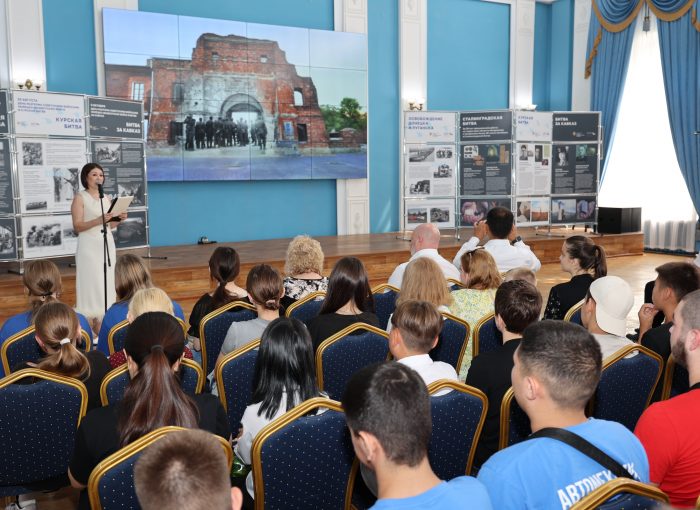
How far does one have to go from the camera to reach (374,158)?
11219 mm

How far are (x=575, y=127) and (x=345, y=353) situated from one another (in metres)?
8.28

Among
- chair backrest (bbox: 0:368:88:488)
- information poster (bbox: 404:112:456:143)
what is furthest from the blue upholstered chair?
information poster (bbox: 404:112:456:143)

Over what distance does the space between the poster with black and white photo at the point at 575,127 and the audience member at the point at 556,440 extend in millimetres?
8830

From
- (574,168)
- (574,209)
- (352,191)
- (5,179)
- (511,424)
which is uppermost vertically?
(574,168)

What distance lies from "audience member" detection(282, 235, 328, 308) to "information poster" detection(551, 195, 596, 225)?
6785mm

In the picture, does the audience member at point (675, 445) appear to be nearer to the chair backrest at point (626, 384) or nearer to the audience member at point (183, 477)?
the chair backrest at point (626, 384)

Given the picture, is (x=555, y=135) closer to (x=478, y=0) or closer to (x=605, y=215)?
(x=605, y=215)

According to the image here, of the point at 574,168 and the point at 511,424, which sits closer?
the point at 511,424

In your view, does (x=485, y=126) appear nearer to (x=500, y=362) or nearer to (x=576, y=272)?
(x=576, y=272)

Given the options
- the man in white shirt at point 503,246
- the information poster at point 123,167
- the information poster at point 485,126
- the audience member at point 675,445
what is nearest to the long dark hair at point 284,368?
the audience member at point 675,445

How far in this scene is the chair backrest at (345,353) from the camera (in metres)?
2.80

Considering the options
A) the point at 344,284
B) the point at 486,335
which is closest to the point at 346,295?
the point at 344,284

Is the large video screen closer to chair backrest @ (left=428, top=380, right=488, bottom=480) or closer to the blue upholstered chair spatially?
the blue upholstered chair

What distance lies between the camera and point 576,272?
421 centimetres
